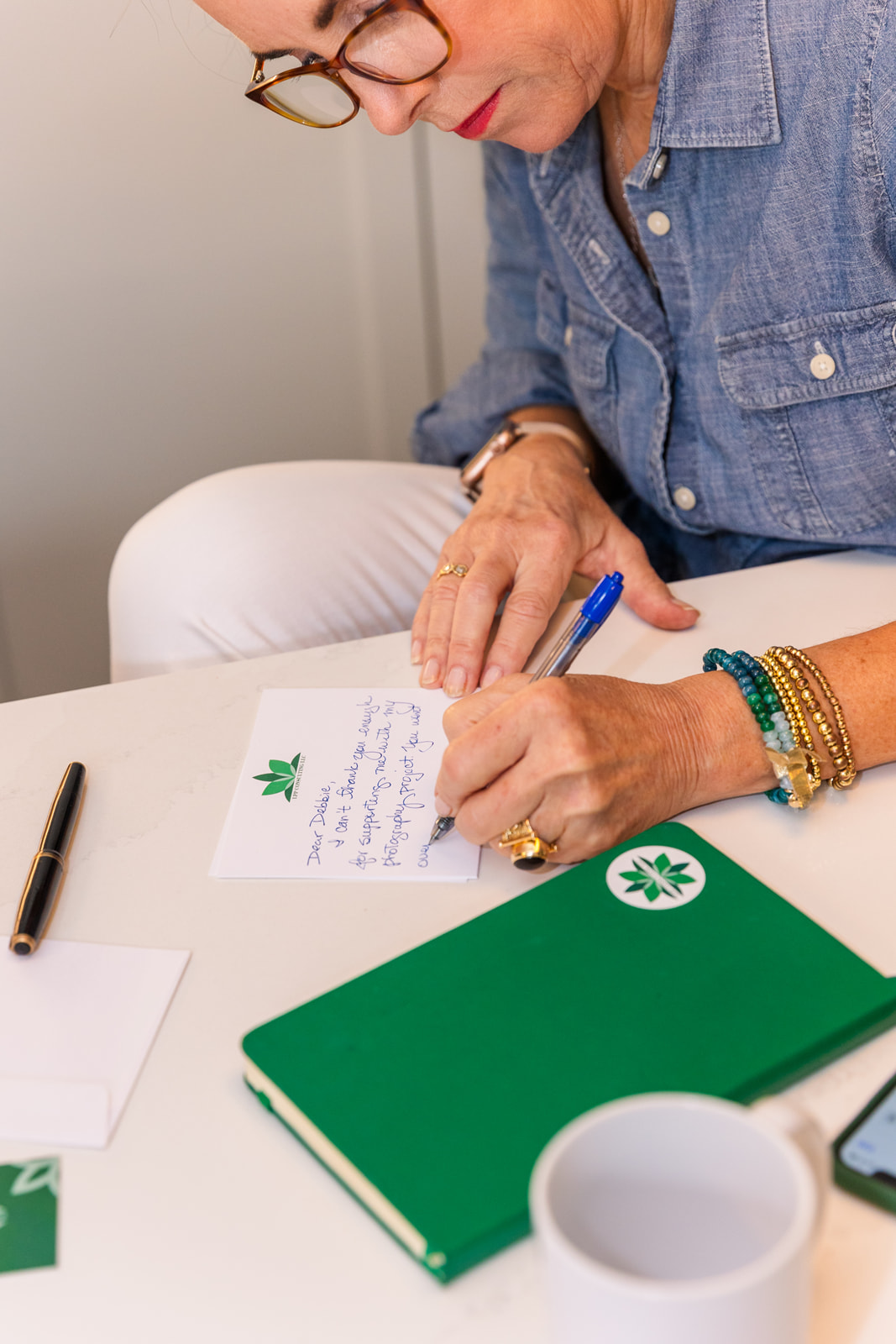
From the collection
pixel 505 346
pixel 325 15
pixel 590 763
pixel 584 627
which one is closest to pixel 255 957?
pixel 590 763

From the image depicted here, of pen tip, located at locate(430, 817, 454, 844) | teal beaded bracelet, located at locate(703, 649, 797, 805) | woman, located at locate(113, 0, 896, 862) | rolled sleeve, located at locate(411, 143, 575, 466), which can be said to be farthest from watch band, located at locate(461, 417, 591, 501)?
pen tip, located at locate(430, 817, 454, 844)

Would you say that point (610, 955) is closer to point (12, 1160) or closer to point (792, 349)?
point (12, 1160)

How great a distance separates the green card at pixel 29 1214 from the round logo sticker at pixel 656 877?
0.32 m

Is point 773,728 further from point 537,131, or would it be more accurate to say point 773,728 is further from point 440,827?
point 537,131

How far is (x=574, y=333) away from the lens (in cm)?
125

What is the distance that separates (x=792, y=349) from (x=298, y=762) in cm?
56

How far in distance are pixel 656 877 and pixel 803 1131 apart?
0.88 feet

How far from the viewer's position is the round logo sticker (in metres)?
0.63

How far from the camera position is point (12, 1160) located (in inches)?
20.8

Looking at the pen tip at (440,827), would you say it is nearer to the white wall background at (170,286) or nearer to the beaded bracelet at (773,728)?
the beaded bracelet at (773,728)

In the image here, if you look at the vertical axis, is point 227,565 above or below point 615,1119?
below

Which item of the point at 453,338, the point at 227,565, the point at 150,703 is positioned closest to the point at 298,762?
the point at 150,703

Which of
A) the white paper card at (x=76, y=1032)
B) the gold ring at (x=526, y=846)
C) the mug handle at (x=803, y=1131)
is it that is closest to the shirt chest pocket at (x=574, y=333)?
the gold ring at (x=526, y=846)

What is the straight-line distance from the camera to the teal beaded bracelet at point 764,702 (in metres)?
0.73
